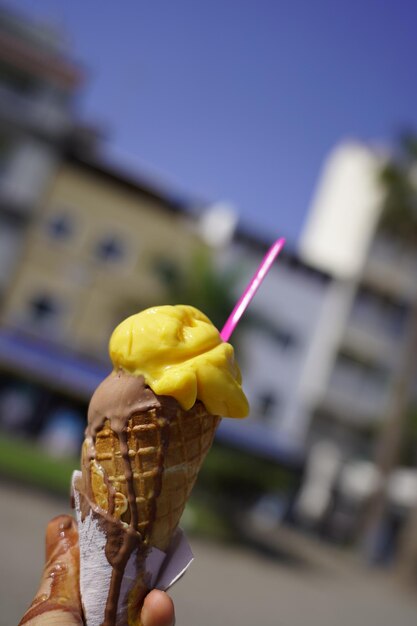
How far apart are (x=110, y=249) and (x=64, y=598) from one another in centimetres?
2250

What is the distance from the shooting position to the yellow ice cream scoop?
2230 millimetres

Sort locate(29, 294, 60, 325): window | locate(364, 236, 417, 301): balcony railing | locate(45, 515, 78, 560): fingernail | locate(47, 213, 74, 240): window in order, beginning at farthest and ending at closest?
locate(364, 236, 417, 301): balcony railing < locate(47, 213, 74, 240): window < locate(29, 294, 60, 325): window < locate(45, 515, 78, 560): fingernail

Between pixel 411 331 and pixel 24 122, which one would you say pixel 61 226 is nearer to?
pixel 24 122

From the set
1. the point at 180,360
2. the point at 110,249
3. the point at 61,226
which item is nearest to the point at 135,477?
the point at 180,360

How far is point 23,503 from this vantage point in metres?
13.9

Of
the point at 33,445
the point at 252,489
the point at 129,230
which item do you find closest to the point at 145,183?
the point at 129,230

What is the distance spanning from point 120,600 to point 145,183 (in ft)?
74.8

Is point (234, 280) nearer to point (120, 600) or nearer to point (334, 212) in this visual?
point (334, 212)

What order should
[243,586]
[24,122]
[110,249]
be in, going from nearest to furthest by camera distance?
[243,586]
[24,122]
[110,249]

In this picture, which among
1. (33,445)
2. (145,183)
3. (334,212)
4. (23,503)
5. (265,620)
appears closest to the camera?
(265,620)

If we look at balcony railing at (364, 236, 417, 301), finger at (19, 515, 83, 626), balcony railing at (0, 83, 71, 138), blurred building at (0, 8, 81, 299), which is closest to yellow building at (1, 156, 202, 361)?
blurred building at (0, 8, 81, 299)

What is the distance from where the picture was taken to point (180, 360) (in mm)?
2312

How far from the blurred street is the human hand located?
15.9ft

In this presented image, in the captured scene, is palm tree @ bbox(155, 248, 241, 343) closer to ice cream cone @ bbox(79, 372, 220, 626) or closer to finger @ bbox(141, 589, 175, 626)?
ice cream cone @ bbox(79, 372, 220, 626)
